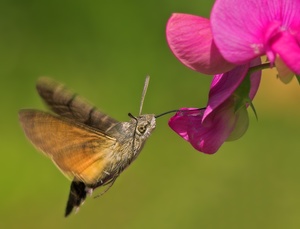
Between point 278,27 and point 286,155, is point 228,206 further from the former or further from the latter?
point 278,27

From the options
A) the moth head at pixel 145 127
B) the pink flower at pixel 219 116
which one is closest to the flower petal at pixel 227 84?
the pink flower at pixel 219 116

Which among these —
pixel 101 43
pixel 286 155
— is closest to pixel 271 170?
pixel 286 155

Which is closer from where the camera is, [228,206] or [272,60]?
[272,60]

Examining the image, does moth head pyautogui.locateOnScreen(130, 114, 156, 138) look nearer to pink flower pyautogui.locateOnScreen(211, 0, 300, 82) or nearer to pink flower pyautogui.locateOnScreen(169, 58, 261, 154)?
pink flower pyautogui.locateOnScreen(169, 58, 261, 154)

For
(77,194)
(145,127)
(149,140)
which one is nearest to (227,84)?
(145,127)

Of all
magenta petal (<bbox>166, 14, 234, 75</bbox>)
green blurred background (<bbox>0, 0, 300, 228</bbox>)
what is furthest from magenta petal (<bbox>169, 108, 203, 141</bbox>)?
green blurred background (<bbox>0, 0, 300, 228</bbox>)

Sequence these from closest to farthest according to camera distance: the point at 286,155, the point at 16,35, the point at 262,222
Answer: the point at 262,222, the point at 286,155, the point at 16,35

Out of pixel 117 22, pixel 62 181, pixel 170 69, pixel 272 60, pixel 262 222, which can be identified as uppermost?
pixel 272 60
